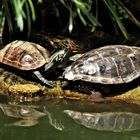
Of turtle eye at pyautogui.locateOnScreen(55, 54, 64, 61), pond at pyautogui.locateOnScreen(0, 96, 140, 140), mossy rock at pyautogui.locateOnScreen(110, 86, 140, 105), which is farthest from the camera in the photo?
turtle eye at pyautogui.locateOnScreen(55, 54, 64, 61)

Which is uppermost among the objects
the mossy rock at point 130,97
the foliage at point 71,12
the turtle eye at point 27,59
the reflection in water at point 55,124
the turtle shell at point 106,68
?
the foliage at point 71,12

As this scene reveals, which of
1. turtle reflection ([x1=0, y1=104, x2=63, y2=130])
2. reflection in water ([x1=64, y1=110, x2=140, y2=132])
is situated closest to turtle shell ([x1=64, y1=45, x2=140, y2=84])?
reflection in water ([x1=64, y1=110, x2=140, y2=132])

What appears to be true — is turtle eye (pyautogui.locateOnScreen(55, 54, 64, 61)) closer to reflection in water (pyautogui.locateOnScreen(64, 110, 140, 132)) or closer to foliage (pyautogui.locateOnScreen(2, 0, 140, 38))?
reflection in water (pyautogui.locateOnScreen(64, 110, 140, 132))

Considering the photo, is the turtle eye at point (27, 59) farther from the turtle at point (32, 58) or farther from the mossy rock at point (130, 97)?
the mossy rock at point (130, 97)

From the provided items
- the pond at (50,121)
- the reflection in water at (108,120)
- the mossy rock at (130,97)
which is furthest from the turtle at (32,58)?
the reflection in water at (108,120)

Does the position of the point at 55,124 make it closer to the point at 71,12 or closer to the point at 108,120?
the point at 108,120

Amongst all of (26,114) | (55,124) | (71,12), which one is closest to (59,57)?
(26,114)

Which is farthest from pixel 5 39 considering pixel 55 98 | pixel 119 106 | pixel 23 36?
pixel 119 106

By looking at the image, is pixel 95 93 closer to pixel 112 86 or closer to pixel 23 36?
pixel 112 86
